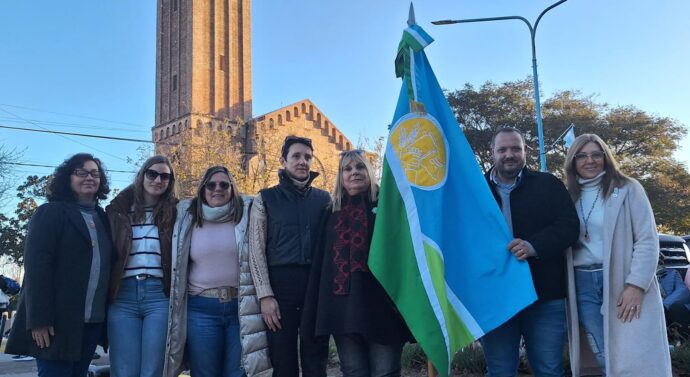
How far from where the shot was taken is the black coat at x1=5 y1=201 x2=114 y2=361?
13.4ft

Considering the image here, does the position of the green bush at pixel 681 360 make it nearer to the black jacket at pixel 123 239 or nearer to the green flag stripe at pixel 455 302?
the green flag stripe at pixel 455 302

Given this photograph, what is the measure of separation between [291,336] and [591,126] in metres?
32.8

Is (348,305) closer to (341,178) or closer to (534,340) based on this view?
(341,178)

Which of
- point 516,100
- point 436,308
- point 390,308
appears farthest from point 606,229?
point 516,100

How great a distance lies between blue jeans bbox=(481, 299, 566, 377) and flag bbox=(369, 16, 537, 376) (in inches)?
9.5

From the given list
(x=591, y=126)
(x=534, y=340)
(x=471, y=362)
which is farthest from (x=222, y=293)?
(x=591, y=126)

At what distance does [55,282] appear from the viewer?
166 inches

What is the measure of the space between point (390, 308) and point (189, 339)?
1487 millimetres

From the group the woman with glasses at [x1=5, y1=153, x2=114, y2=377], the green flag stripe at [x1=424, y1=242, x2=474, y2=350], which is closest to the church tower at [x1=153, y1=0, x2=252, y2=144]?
the woman with glasses at [x1=5, y1=153, x2=114, y2=377]

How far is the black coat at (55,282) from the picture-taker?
13.4 feet

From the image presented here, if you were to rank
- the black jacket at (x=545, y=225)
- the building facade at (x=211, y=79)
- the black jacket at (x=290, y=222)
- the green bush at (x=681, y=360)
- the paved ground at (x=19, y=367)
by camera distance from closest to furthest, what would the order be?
the black jacket at (x=545, y=225)
the black jacket at (x=290, y=222)
the green bush at (x=681, y=360)
the paved ground at (x=19, y=367)
the building facade at (x=211, y=79)

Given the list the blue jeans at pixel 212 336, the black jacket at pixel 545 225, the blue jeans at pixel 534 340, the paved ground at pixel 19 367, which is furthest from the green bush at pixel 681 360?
the paved ground at pixel 19 367

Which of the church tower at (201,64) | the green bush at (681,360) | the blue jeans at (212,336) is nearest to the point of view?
the blue jeans at (212,336)

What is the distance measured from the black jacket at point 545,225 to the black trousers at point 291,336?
1.49 m
